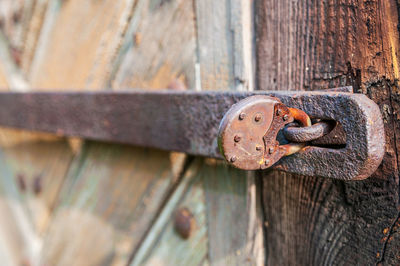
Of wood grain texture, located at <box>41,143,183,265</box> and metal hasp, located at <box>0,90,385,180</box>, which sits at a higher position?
metal hasp, located at <box>0,90,385,180</box>

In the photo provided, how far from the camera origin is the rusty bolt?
71 centimetres

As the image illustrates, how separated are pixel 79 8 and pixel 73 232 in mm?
679

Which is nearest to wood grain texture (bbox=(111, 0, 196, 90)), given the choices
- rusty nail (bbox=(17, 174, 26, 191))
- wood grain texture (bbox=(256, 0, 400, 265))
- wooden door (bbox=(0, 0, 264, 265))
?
wooden door (bbox=(0, 0, 264, 265))

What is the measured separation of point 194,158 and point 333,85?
33 centimetres

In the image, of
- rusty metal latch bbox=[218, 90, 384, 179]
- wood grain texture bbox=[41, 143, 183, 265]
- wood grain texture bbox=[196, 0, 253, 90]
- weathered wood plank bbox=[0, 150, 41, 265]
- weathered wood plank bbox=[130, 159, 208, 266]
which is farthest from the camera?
weathered wood plank bbox=[0, 150, 41, 265]

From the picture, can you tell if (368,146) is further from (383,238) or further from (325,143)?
(383,238)

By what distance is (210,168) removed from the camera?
2.18 feet

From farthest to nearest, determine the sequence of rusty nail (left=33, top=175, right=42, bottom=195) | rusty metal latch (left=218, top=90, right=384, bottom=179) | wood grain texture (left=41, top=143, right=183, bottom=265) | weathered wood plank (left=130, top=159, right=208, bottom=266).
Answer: rusty nail (left=33, top=175, right=42, bottom=195) < wood grain texture (left=41, top=143, right=183, bottom=265) < weathered wood plank (left=130, top=159, right=208, bottom=266) < rusty metal latch (left=218, top=90, right=384, bottom=179)

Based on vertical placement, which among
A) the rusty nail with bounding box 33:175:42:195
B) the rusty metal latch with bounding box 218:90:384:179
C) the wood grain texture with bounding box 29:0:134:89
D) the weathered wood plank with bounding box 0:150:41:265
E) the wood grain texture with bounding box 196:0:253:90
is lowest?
the weathered wood plank with bounding box 0:150:41:265

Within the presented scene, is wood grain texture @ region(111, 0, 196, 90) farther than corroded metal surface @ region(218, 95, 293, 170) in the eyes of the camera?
Yes

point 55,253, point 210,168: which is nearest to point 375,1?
point 210,168

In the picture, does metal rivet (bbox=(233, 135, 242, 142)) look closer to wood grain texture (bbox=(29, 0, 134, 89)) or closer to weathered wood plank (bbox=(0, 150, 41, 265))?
wood grain texture (bbox=(29, 0, 134, 89))

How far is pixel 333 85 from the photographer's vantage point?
0.48 metres

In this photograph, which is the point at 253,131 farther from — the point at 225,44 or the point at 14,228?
the point at 14,228
